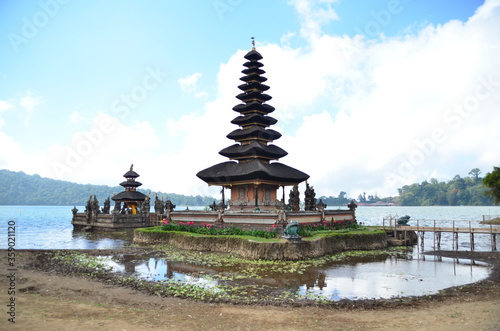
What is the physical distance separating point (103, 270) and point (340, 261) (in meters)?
14.9

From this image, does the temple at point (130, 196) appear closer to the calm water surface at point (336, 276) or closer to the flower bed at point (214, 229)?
the flower bed at point (214, 229)

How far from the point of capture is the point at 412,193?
609 feet

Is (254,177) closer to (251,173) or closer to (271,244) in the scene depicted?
(251,173)

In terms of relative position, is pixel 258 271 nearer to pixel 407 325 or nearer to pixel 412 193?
pixel 407 325

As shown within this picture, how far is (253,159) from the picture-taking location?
36.5m

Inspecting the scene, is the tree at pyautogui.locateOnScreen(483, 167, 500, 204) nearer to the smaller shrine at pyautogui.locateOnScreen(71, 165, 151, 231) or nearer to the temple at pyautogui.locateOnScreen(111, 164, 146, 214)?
the smaller shrine at pyautogui.locateOnScreen(71, 165, 151, 231)

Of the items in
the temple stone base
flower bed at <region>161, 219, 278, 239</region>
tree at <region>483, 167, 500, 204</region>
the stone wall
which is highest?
tree at <region>483, 167, 500, 204</region>

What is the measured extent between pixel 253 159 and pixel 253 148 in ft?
3.92

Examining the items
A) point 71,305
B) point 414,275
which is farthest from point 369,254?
point 71,305

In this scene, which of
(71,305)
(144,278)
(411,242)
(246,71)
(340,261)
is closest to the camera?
(71,305)

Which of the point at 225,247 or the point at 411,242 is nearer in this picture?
the point at 225,247

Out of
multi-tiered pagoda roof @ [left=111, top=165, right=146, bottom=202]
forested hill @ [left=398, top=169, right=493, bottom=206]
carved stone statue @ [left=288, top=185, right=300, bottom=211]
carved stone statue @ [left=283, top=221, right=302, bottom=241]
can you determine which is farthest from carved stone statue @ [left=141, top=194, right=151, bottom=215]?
forested hill @ [left=398, top=169, right=493, bottom=206]

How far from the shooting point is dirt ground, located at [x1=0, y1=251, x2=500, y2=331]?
9.77m

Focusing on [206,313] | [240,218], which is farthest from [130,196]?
[206,313]
